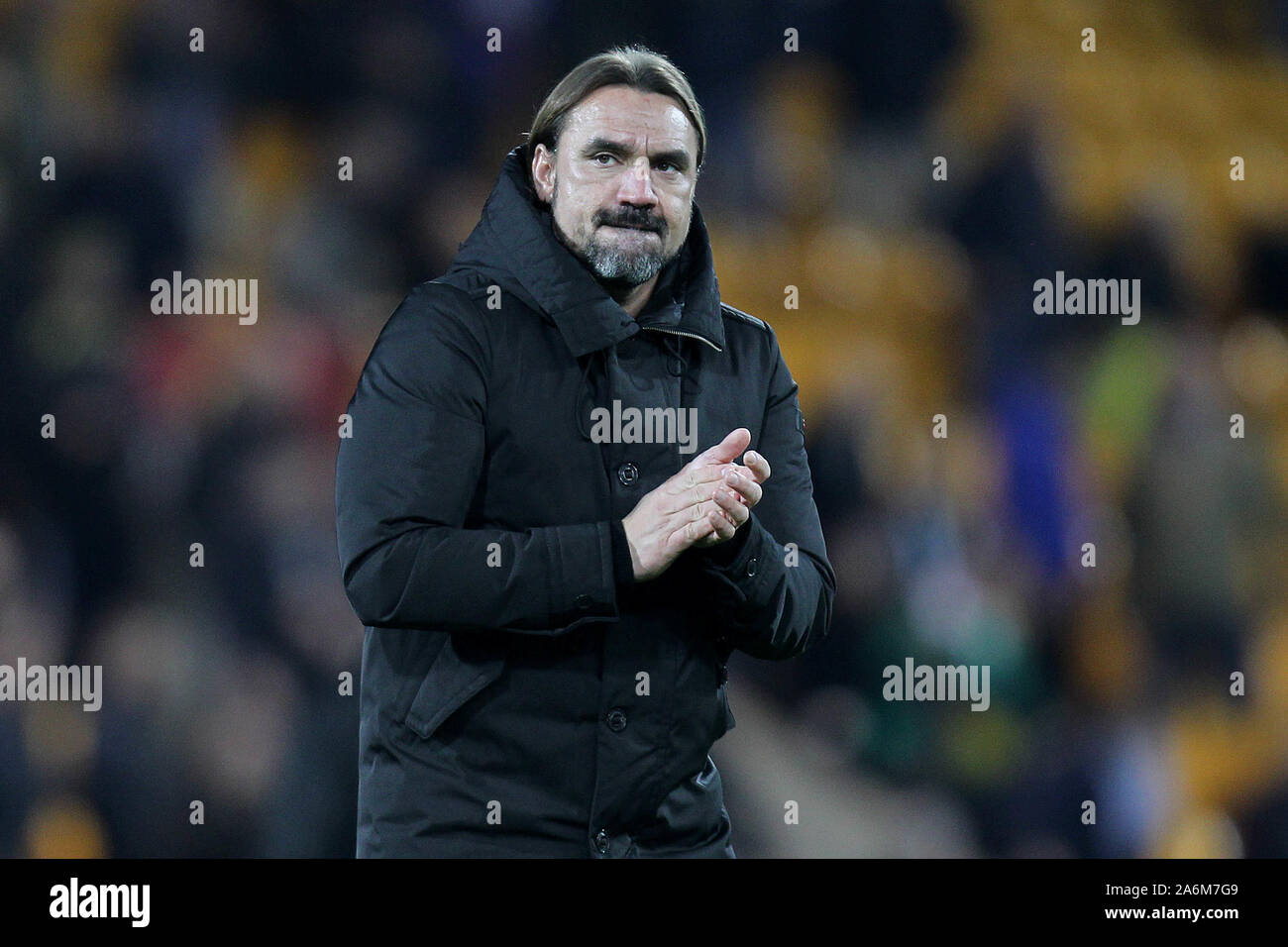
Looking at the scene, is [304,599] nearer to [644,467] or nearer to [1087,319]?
[644,467]

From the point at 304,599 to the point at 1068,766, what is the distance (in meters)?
1.49

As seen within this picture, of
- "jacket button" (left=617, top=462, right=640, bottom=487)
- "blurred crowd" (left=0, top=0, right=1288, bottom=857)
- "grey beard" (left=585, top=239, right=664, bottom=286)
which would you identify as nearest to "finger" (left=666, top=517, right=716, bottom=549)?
"jacket button" (left=617, top=462, right=640, bottom=487)

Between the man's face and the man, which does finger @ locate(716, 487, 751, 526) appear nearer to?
the man

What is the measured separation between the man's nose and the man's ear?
4.1 inches

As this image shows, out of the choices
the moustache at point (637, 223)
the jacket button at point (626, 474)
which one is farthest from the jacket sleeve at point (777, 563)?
the moustache at point (637, 223)

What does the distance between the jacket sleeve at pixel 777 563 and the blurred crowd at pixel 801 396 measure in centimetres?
110

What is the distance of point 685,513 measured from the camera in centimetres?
131

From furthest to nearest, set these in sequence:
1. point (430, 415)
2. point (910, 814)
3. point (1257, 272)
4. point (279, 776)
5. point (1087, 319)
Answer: point (1257, 272) < point (1087, 319) < point (910, 814) < point (279, 776) < point (430, 415)

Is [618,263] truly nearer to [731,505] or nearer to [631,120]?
[631,120]

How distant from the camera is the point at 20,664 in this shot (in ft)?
8.39

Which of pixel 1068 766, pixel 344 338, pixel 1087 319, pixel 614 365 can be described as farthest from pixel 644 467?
pixel 1087 319

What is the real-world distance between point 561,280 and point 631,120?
19cm

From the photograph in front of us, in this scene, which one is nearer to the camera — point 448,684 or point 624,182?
point 448,684

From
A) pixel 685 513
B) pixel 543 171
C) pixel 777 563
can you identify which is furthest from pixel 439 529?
pixel 543 171
